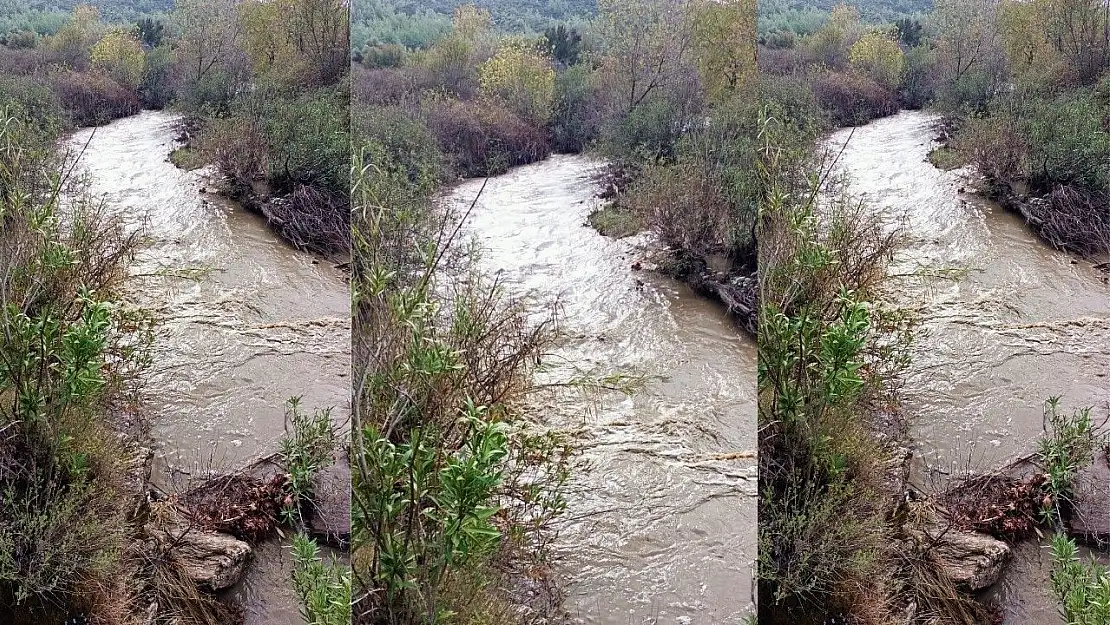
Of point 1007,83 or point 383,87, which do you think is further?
point 1007,83

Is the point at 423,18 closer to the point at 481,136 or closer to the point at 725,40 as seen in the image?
the point at 481,136

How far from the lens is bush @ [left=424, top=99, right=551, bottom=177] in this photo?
2945 millimetres

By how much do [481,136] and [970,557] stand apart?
2039mm

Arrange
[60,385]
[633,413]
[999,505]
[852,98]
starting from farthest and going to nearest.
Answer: [852,98], [999,505], [633,413], [60,385]

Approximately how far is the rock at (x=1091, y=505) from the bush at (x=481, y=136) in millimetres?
2078

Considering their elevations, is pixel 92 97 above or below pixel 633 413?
above

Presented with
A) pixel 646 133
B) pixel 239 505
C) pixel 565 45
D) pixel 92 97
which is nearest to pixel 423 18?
pixel 565 45

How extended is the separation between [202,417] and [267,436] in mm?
204

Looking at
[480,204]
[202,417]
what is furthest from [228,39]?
[202,417]

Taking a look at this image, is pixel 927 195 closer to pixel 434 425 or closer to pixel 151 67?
pixel 434 425

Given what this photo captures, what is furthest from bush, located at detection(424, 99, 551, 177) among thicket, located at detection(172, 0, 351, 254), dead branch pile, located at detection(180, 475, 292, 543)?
dead branch pile, located at detection(180, 475, 292, 543)

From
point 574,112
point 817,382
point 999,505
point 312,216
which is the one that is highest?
point 574,112

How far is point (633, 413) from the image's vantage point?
2904 millimetres

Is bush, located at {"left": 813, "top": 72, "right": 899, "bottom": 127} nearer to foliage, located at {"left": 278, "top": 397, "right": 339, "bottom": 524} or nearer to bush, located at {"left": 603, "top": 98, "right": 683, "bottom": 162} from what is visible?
bush, located at {"left": 603, "top": 98, "right": 683, "bottom": 162}
